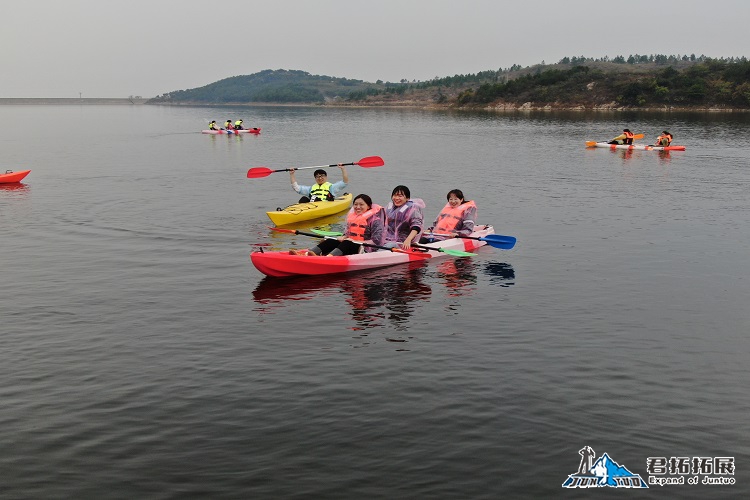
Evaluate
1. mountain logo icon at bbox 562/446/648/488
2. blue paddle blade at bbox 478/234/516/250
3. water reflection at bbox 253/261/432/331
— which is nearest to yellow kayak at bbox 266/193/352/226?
water reflection at bbox 253/261/432/331

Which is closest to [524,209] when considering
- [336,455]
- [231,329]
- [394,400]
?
[231,329]

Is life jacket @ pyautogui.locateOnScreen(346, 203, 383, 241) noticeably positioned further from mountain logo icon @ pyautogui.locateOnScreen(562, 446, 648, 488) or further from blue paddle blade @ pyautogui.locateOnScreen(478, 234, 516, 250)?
mountain logo icon @ pyautogui.locateOnScreen(562, 446, 648, 488)

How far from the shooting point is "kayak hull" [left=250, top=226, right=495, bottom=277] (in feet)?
60.8

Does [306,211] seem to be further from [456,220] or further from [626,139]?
[626,139]

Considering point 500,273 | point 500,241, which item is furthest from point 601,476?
point 500,241

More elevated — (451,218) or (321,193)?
(321,193)

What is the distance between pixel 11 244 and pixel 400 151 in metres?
39.3

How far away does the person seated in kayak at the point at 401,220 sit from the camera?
68.6 feet

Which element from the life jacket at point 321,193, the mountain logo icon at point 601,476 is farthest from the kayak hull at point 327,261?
the mountain logo icon at point 601,476

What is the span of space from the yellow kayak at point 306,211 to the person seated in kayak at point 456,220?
5889 mm

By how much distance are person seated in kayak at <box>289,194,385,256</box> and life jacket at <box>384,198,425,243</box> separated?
1.78 feet

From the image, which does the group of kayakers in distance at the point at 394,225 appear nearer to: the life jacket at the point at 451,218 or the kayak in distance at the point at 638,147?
the life jacket at the point at 451,218

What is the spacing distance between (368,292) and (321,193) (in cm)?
1086

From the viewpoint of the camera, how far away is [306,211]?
26734 mm
